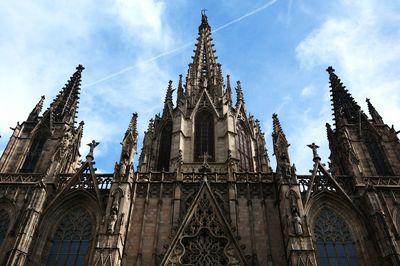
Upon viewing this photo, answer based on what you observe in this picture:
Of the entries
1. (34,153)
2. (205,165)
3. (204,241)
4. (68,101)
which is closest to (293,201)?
(204,241)

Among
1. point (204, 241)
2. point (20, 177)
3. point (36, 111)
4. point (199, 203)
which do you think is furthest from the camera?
point (36, 111)

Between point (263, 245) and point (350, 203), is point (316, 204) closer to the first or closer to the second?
point (350, 203)

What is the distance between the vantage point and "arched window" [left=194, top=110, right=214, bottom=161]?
2733cm

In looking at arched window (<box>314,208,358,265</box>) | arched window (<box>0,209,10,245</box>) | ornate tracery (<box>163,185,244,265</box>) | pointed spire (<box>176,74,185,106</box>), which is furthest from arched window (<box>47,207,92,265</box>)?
pointed spire (<box>176,74,185,106</box>)

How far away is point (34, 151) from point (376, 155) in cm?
2159

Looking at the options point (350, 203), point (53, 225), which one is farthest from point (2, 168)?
point (350, 203)

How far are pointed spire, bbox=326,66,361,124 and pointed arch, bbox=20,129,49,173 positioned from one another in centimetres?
2006

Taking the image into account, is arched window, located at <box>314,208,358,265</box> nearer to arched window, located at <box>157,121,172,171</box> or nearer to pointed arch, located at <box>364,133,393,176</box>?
pointed arch, located at <box>364,133,393,176</box>

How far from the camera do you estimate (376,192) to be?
21.9 meters

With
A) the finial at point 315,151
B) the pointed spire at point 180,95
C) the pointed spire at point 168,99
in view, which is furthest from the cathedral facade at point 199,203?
the pointed spire at point 168,99

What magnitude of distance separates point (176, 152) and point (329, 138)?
37.3ft

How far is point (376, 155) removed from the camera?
25.7m

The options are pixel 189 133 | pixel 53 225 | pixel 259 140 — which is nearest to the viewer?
pixel 53 225

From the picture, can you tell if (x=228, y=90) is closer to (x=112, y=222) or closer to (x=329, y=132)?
(x=329, y=132)
